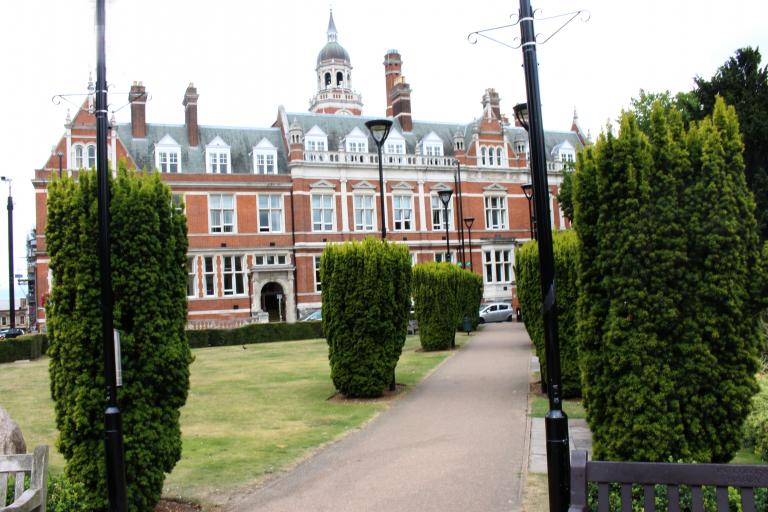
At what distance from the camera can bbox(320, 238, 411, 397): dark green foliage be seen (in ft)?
47.8

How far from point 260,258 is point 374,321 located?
32.0 m

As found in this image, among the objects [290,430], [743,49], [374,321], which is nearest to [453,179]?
[743,49]

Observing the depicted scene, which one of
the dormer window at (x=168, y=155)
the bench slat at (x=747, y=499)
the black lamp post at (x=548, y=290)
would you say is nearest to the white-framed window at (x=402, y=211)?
the dormer window at (x=168, y=155)

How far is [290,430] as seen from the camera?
11.4m

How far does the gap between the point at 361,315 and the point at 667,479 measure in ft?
34.6

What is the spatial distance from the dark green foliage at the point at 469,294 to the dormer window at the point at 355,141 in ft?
57.9

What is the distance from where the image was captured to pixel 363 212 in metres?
48.1

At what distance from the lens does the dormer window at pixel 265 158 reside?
46.2m

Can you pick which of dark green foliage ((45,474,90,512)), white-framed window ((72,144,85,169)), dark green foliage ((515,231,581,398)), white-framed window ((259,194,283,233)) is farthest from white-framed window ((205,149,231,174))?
dark green foliage ((45,474,90,512))

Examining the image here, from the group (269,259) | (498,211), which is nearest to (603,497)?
(269,259)

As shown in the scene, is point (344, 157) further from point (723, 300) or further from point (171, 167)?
point (723, 300)

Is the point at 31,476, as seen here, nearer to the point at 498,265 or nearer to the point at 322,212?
the point at 322,212

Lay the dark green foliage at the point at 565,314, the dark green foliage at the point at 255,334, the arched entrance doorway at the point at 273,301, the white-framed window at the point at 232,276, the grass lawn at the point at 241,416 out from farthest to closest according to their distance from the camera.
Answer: the arched entrance doorway at the point at 273,301 < the white-framed window at the point at 232,276 < the dark green foliage at the point at 255,334 < the dark green foliage at the point at 565,314 < the grass lawn at the point at 241,416

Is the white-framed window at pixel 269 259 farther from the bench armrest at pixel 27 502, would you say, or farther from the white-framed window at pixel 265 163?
the bench armrest at pixel 27 502
